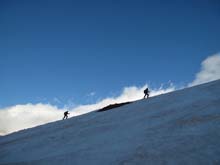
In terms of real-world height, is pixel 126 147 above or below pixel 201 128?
below

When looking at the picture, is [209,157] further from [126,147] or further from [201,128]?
[126,147]

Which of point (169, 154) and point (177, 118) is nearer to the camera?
point (169, 154)

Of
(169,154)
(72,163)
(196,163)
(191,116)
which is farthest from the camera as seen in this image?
(191,116)

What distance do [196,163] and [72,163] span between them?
4.69 meters

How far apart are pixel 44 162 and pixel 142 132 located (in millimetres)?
4835

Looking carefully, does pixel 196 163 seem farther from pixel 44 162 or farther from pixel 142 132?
pixel 44 162

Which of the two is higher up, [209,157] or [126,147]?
[126,147]

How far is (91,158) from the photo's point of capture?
904 cm

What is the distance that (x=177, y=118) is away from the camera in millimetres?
12375

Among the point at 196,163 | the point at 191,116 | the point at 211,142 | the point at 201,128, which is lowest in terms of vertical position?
the point at 196,163

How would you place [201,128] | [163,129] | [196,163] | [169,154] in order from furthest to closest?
[163,129], [201,128], [169,154], [196,163]

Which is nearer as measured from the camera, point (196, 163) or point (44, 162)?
point (196, 163)

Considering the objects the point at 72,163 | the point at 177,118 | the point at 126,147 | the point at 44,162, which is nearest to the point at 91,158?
the point at 72,163

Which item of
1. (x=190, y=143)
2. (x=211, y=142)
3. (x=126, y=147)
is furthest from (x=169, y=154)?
(x=126, y=147)
